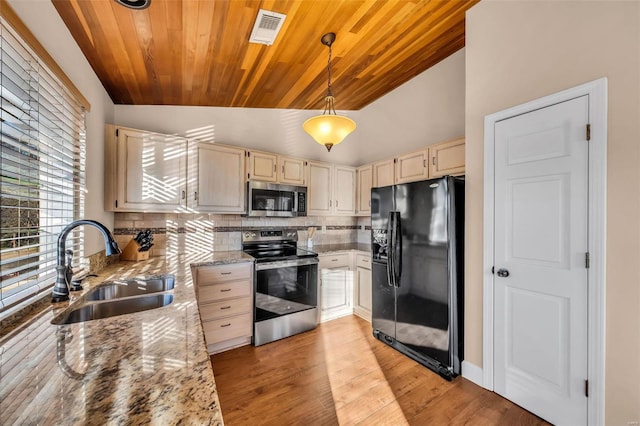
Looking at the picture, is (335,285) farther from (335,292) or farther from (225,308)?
(225,308)

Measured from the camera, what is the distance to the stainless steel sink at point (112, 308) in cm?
129

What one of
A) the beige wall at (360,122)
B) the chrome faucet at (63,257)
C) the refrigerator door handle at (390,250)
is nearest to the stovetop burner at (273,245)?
the refrigerator door handle at (390,250)

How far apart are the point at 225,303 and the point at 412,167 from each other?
2.42 meters

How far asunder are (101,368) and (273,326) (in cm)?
216

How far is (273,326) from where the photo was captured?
275 centimetres

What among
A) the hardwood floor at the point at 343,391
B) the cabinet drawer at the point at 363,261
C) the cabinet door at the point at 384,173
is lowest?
the hardwood floor at the point at 343,391

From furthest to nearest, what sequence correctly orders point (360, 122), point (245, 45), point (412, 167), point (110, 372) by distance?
point (360, 122), point (412, 167), point (245, 45), point (110, 372)

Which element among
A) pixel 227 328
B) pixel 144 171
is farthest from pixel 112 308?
pixel 144 171

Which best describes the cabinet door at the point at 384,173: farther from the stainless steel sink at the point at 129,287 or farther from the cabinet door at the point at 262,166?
the stainless steel sink at the point at 129,287

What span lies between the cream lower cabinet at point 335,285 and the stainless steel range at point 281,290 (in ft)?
0.54

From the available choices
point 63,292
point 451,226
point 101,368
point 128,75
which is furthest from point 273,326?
point 128,75

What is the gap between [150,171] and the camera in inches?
99.6

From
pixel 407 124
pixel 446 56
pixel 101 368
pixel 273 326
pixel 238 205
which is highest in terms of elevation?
pixel 446 56

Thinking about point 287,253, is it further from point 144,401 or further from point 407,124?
point 144,401
